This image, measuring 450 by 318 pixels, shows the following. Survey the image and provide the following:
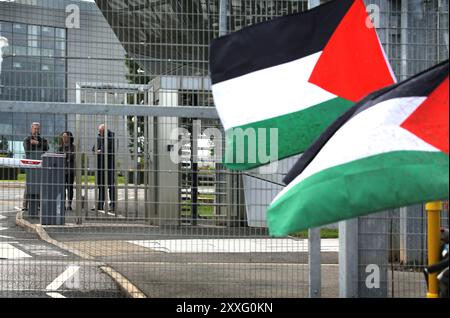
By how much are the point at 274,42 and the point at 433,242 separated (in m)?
2.16

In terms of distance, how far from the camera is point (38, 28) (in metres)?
8.44

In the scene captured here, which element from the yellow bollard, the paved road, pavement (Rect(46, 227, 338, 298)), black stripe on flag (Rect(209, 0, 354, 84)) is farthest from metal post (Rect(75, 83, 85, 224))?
the yellow bollard

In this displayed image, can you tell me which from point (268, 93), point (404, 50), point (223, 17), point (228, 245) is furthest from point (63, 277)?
point (404, 50)

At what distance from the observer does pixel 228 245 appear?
319 inches

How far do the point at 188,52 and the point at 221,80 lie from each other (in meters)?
1.11

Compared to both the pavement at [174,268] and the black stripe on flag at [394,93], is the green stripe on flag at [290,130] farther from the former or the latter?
the pavement at [174,268]

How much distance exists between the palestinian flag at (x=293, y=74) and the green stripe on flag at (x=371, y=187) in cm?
158

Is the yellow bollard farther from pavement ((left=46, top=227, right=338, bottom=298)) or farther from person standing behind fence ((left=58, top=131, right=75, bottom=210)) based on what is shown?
person standing behind fence ((left=58, top=131, right=75, bottom=210))

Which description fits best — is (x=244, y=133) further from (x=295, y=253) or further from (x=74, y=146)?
(x=295, y=253)

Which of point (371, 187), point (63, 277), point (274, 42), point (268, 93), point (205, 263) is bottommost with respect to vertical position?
point (63, 277)

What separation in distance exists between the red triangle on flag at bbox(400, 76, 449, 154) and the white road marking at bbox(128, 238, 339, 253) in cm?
323

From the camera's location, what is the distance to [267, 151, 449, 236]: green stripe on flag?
476 cm

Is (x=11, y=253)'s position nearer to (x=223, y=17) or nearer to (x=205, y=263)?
(x=205, y=263)

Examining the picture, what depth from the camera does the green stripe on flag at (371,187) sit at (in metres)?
4.76
